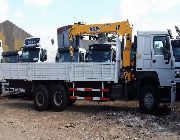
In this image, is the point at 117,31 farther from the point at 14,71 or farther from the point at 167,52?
the point at 14,71

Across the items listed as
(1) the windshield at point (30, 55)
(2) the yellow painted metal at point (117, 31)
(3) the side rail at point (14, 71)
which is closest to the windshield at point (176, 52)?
(2) the yellow painted metal at point (117, 31)

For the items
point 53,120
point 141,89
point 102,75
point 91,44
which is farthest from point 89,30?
point 53,120

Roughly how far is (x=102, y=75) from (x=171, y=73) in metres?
2.58

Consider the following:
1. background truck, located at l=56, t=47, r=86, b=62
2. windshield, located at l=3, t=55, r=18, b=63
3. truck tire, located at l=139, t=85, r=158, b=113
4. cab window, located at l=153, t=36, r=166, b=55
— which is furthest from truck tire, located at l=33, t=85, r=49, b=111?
windshield, located at l=3, t=55, r=18, b=63

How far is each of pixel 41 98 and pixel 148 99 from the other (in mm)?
4526

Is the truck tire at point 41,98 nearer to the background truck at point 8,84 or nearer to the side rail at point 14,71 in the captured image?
the side rail at point 14,71

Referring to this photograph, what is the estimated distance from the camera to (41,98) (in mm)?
15719

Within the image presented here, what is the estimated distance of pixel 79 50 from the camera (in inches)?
687

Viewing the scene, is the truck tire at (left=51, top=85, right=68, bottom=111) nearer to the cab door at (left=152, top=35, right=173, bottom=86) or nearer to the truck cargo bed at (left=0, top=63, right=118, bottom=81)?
the truck cargo bed at (left=0, top=63, right=118, bottom=81)

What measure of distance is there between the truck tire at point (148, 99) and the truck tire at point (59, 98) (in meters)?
3.09

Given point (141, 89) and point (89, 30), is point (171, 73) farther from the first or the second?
point (89, 30)

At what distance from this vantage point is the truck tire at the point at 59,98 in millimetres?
15141

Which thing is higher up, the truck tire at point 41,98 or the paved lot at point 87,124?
the truck tire at point 41,98

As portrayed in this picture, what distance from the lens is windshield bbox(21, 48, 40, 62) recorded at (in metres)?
18.9
